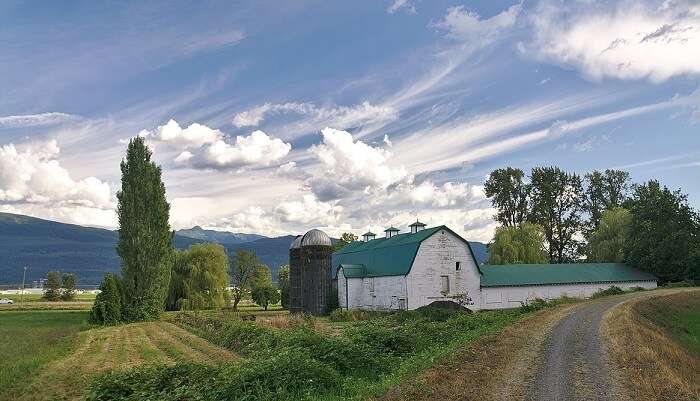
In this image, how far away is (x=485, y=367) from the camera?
53.8 feet

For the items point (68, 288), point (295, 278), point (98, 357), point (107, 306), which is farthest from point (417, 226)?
point (68, 288)

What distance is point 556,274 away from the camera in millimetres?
52906

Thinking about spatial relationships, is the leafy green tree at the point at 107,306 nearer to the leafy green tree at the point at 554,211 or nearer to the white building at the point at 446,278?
the white building at the point at 446,278

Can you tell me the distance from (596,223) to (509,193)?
48.4 feet

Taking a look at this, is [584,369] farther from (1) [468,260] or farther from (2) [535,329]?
(1) [468,260]

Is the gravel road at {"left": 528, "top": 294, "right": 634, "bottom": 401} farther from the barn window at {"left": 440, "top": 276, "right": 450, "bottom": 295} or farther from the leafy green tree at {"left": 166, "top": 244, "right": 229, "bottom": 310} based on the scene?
the leafy green tree at {"left": 166, "top": 244, "right": 229, "bottom": 310}

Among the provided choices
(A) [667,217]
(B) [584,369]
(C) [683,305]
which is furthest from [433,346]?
(A) [667,217]

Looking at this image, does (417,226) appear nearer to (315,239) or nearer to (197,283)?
(315,239)

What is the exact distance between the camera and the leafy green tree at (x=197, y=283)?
195 ft

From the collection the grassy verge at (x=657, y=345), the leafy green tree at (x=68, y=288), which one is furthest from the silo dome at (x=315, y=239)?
the leafy green tree at (x=68, y=288)

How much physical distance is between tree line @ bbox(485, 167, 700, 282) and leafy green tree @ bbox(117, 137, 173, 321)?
3920 cm

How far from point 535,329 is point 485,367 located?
9.10m

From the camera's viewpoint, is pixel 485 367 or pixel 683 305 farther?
pixel 683 305

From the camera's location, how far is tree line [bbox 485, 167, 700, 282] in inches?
2227
